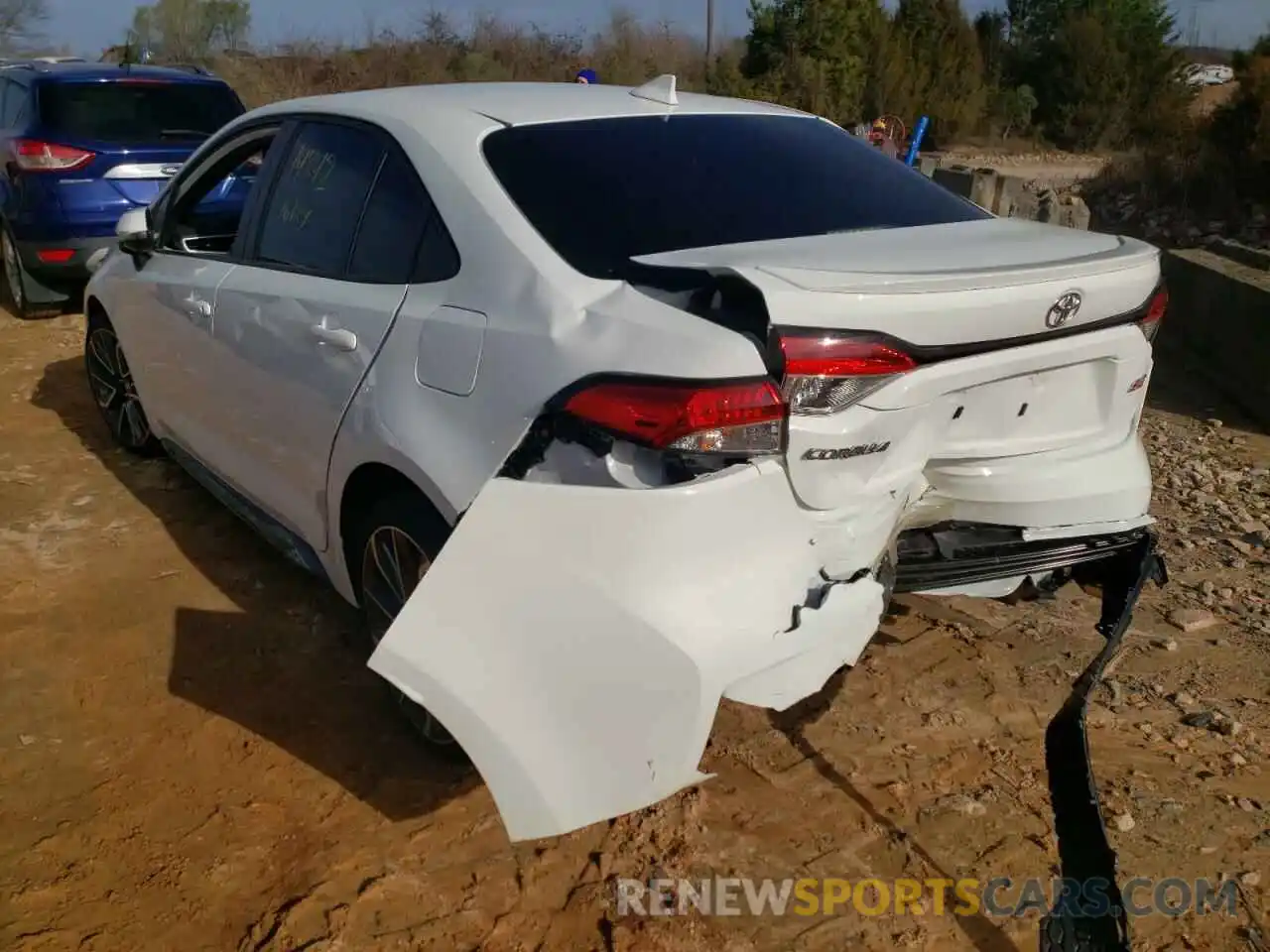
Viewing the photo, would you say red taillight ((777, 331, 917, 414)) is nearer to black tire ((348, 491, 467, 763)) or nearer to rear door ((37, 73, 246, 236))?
black tire ((348, 491, 467, 763))

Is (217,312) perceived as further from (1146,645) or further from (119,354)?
(1146,645)

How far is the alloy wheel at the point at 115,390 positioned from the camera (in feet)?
16.2

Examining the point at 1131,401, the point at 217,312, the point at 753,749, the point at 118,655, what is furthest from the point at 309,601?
the point at 1131,401

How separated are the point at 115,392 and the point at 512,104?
10.00ft

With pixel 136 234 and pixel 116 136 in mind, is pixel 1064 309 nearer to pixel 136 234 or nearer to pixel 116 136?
pixel 136 234

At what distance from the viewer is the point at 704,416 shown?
2121 millimetres

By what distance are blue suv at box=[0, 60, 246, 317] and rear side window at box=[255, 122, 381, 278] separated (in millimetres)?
4695

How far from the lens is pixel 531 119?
291cm

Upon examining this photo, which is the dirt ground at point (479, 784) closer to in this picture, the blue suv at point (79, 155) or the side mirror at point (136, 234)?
the side mirror at point (136, 234)

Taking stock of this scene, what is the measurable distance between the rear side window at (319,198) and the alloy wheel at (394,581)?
76 centimetres

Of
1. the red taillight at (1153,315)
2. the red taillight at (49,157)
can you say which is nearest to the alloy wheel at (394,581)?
the red taillight at (1153,315)

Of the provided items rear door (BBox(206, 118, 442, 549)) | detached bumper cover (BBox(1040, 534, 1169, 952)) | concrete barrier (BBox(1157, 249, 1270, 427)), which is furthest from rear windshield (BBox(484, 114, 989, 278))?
concrete barrier (BBox(1157, 249, 1270, 427))

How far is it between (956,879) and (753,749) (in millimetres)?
650

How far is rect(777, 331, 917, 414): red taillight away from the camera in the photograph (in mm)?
2135
